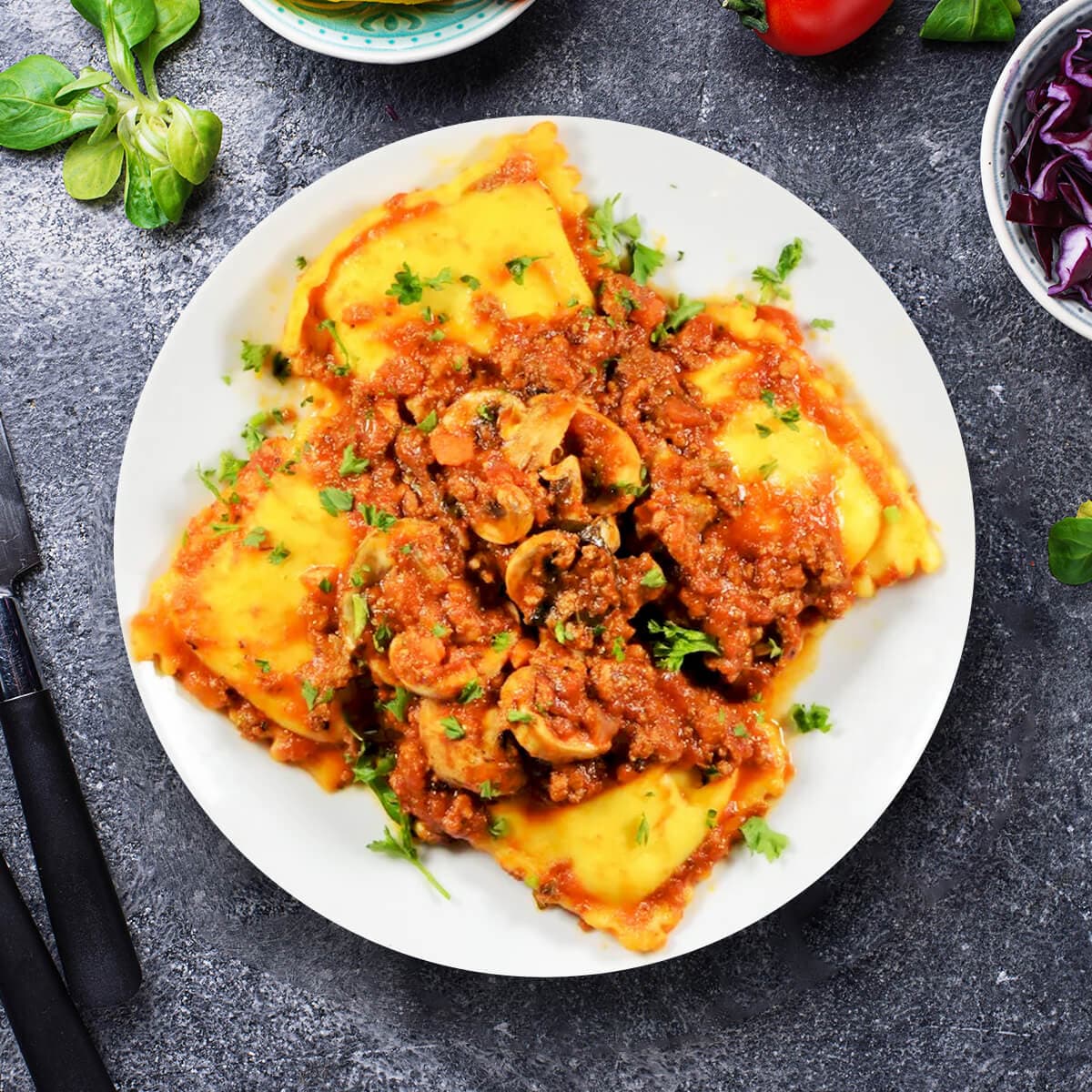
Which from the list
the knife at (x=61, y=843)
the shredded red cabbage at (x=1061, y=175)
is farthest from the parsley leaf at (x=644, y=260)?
the knife at (x=61, y=843)

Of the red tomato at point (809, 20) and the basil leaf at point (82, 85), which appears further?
the basil leaf at point (82, 85)

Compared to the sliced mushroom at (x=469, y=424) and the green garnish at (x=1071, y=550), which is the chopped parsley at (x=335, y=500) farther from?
the green garnish at (x=1071, y=550)

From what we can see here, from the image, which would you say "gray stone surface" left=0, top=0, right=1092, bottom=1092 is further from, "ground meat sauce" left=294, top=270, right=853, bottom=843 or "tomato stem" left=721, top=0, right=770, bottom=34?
"ground meat sauce" left=294, top=270, right=853, bottom=843

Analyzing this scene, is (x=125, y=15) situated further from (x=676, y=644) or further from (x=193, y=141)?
(x=676, y=644)

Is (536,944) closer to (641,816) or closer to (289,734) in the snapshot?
(641,816)

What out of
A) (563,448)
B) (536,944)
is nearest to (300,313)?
(563,448)

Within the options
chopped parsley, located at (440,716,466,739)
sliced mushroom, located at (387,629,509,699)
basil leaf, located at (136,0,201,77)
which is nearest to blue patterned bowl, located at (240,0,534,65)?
basil leaf, located at (136,0,201,77)
